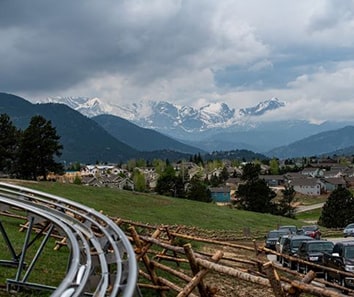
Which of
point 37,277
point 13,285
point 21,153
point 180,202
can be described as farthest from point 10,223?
point 21,153

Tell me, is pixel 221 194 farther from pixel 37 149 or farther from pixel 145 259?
pixel 145 259

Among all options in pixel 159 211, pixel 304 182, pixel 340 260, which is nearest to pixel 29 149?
pixel 159 211

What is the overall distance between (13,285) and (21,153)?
67.1 metres

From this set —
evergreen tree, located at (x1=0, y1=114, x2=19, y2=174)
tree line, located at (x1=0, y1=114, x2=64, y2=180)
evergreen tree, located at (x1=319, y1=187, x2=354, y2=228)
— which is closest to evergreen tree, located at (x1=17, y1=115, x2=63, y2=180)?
tree line, located at (x1=0, y1=114, x2=64, y2=180)

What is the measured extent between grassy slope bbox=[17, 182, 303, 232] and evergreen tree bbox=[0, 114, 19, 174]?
19461 mm

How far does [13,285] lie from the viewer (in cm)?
1177

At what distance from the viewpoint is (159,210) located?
57438mm

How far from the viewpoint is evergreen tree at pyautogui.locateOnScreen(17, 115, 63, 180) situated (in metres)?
76.4

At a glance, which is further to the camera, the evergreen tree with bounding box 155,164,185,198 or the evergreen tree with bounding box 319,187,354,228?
the evergreen tree with bounding box 155,164,185,198

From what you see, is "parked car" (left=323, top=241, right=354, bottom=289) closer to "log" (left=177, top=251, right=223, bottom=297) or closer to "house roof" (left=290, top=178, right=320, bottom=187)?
"log" (left=177, top=251, right=223, bottom=297)

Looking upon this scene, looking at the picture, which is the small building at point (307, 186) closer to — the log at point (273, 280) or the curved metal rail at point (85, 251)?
the curved metal rail at point (85, 251)

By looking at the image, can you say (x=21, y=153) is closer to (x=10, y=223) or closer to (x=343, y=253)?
(x=10, y=223)

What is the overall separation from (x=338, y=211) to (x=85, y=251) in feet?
256

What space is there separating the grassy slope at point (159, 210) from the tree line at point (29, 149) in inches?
654
